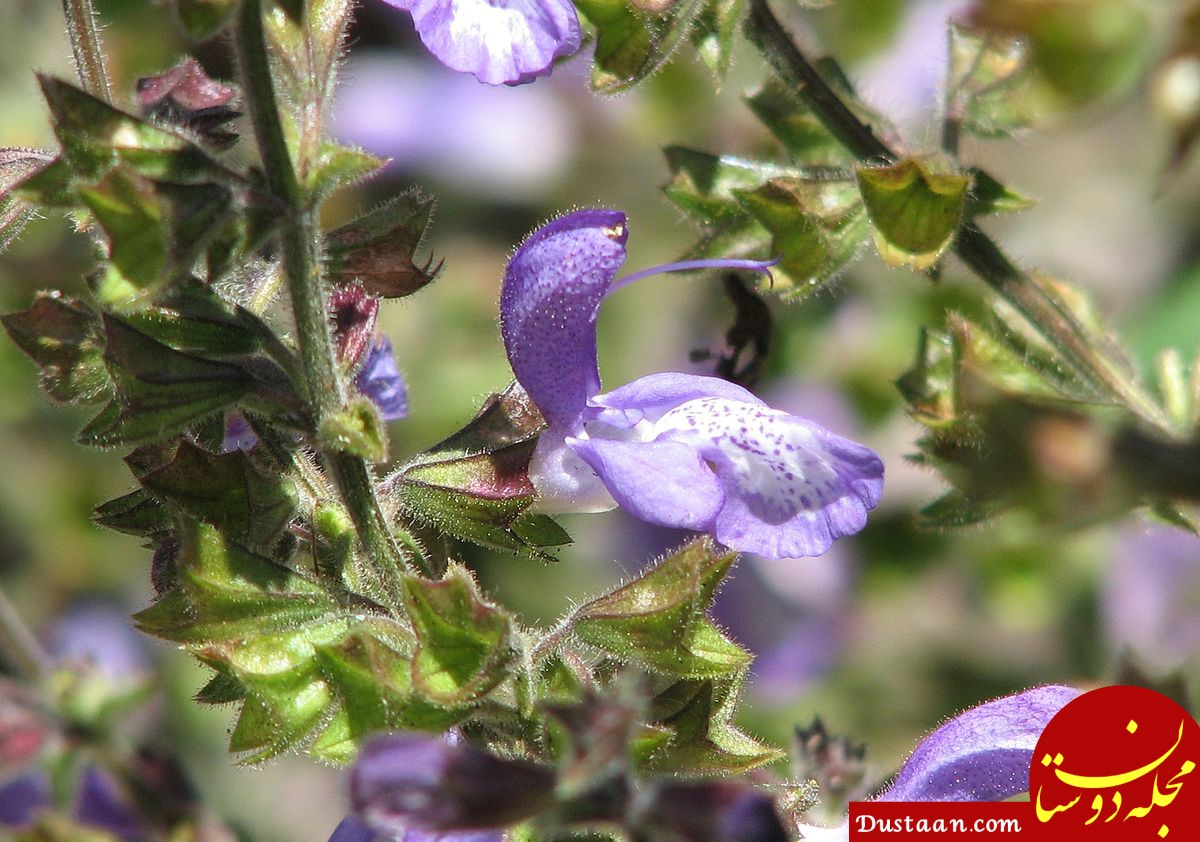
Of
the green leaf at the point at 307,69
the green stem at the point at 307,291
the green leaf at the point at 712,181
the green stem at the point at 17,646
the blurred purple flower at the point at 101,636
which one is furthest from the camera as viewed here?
the blurred purple flower at the point at 101,636

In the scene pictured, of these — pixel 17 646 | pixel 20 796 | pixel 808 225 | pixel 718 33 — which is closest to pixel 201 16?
pixel 718 33

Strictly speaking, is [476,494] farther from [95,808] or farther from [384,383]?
[95,808]

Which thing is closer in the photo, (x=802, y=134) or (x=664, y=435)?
(x=664, y=435)

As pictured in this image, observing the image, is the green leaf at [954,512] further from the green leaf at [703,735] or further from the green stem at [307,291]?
the green stem at [307,291]

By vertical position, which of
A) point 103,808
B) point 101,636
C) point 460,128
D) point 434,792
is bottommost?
point 101,636

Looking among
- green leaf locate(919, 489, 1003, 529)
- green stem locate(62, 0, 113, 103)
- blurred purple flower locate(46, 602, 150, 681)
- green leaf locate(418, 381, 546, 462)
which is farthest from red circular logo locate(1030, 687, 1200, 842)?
blurred purple flower locate(46, 602, 150, 681)

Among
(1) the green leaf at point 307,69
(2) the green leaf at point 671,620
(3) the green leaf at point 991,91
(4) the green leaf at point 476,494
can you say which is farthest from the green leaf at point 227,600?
(3) the green leaf at point 991,91
